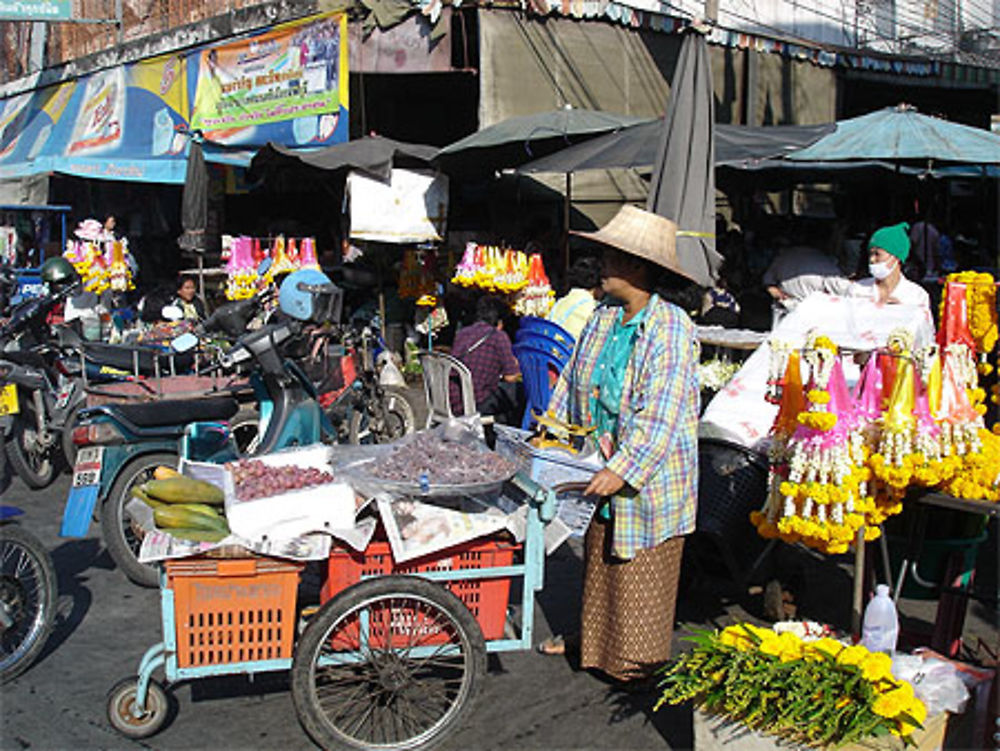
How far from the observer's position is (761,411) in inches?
187

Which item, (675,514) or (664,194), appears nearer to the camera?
(675,514)

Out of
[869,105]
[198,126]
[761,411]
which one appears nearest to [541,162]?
[761,411]

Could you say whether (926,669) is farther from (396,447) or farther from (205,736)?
(205,736)

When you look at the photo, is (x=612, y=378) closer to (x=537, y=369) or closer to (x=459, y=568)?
(x=459, y=568)

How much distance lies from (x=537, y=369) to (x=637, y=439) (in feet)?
11.8

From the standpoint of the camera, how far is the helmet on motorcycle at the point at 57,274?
7.80 meters

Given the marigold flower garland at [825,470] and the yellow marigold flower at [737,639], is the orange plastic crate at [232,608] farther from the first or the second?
the marigold flower garland at [825,470]

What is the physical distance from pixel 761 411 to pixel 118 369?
16.8 feet

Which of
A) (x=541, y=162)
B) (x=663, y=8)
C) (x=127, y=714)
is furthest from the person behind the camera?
(x=663, y=8)

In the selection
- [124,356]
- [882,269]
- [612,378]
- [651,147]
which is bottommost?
[124,356]

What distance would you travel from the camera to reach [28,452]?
24.3 ft

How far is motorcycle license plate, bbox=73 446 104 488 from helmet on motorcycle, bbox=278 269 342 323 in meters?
1.50

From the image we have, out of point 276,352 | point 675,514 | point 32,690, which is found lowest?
point 32,690

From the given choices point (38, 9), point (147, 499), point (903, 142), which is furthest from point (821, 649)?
point (38, 9)
